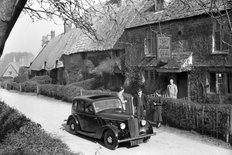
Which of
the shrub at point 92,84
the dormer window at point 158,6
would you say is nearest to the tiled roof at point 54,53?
the shrub at point 92,84

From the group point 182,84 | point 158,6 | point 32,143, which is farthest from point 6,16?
point 158,6

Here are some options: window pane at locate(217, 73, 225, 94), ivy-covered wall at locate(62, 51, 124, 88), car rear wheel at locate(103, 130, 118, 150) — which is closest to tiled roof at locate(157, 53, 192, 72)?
window pane at locate(217, 73, 225, 94)

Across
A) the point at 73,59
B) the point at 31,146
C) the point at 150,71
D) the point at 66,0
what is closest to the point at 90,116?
the point at 31,146

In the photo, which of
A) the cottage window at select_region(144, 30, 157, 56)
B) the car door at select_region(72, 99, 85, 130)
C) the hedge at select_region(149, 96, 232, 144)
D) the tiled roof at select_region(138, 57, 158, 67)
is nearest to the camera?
the hedge at select_region(149, 96, 232, 144)

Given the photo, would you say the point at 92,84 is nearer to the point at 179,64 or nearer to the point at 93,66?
the point at 93,66

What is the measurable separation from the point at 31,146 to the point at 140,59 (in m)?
16.6

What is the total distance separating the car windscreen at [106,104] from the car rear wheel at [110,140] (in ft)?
4.51

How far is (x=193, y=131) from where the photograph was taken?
1171 cm

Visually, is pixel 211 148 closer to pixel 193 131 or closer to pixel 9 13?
pixel 193 131

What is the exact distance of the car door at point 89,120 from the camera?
35.6ft

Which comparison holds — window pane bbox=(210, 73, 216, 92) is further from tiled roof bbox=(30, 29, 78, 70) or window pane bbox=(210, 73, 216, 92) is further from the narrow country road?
tiled roof bbox=(30, 29, 78, 70)

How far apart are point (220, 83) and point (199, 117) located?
6265 mm

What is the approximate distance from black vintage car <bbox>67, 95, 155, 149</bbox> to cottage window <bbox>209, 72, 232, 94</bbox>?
25.1 ft

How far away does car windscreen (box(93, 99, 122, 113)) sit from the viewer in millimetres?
11320
